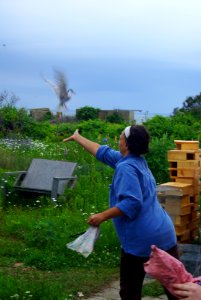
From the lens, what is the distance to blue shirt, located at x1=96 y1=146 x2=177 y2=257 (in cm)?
487

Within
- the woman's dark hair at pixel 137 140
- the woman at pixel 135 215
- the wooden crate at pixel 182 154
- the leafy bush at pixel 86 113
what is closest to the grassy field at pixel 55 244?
the wooden crate at pixel 182 154

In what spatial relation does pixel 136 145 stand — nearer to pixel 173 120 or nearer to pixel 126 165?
pixel 126 165

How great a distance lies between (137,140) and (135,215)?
53cm

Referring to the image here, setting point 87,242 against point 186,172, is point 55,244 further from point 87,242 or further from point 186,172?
point 87,242

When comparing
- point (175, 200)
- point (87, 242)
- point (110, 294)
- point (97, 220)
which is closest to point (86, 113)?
point (175, 200)

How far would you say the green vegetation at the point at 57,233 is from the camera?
22.2 ft

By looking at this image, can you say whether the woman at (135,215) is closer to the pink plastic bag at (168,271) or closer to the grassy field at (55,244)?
the grassy field at (55,244)

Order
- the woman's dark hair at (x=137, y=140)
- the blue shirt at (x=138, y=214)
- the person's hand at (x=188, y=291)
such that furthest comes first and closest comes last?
the woman's dark hair at (x=137, y=140), the blue shirt at (x=138, y=214), the person's hand at (x=188, y=291)

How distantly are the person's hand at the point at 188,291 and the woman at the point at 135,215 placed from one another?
187cm

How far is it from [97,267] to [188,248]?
103 centimetres

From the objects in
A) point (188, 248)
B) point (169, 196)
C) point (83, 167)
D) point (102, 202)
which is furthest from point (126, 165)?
point (83, 167)

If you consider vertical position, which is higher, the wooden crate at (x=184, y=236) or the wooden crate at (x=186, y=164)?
the wooden crate at (x=186, y=164)

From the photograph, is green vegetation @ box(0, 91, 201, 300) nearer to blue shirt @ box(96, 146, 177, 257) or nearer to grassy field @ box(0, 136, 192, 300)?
grassy field @ box(0, 136, 192, 300)

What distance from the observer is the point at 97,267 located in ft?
25.2
